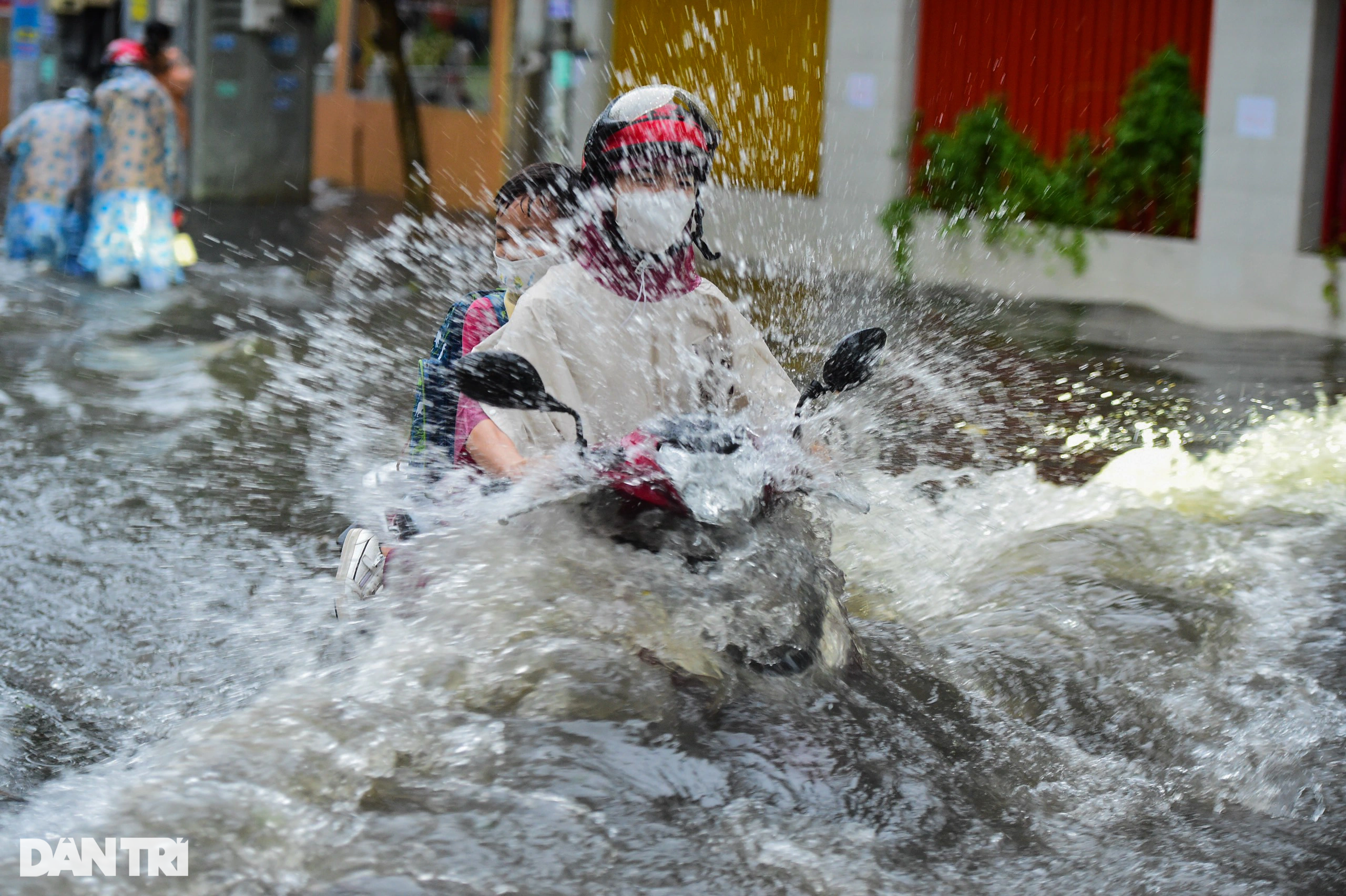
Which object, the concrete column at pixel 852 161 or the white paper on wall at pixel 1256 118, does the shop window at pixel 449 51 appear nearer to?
the concrete column at pixel 852 161

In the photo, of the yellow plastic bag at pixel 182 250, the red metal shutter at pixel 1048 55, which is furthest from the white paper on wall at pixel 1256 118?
the yellow plastic bag at pixel 182 250

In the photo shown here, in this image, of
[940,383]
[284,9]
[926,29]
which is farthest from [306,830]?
[284,9]

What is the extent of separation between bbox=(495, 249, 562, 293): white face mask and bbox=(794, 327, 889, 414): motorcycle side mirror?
1.07 meters

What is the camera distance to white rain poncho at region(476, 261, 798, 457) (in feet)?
11.0

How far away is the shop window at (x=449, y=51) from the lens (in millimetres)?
20078

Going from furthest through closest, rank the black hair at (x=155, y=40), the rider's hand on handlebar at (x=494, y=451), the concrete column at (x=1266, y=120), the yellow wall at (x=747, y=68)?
the yellow wall at (x=747, y=68), the black hair at (x=155, y=40), the concrete column at (x=1266, y=120), the rider's hand on handlebar at (x=494, y=451)

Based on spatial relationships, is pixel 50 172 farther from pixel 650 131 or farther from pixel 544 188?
pixel 650 131

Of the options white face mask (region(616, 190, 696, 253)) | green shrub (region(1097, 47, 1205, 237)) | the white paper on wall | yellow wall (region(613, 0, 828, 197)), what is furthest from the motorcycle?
yellow wall (region(613, 0, 828, 197))

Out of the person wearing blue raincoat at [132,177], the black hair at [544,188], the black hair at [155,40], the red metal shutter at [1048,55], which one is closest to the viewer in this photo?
the black hair at [544,188]

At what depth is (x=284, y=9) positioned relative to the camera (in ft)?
68.4

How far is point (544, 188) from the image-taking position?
398 cm

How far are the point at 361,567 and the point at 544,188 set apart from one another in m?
1.11

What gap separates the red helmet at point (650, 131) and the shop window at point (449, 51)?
56.1 ft
